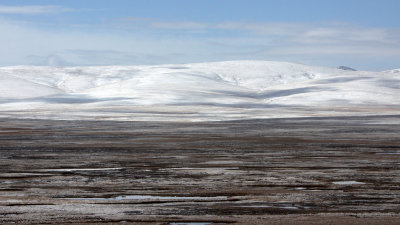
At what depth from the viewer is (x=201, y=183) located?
2055cm

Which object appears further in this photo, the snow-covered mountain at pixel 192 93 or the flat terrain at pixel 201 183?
the snow-covered mountain at pixel 192 93

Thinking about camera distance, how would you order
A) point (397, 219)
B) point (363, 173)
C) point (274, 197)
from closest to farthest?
1. point (397, 219)
2. point (274, 197)
3. point (363, 173)

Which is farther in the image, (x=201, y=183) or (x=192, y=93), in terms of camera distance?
(x=192, y=93)

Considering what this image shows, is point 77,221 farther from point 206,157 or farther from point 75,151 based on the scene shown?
point 75,151

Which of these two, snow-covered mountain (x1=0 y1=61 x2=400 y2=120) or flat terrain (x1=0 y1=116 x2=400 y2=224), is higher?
flat terrain (x1=0 y1=116 x2=400 y2=224)

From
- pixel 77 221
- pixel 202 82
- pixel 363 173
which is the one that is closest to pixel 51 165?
pixel 363 173

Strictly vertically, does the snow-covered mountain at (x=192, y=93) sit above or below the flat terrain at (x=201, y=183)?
below

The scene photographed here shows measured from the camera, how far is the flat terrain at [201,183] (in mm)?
15086

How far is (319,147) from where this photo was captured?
115 ft

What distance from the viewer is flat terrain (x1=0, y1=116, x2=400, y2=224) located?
15.1 metres

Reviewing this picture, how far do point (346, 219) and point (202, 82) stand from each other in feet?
551

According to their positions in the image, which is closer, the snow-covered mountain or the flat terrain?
the flat terrain

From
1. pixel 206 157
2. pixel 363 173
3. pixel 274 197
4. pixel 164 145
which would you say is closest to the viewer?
pixel 274 197

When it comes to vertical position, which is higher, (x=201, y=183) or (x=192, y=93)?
(x=201, y=183)
